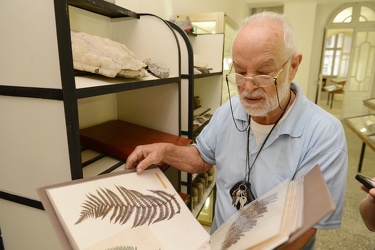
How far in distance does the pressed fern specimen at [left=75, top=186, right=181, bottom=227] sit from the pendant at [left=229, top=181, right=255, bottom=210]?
0.28 m

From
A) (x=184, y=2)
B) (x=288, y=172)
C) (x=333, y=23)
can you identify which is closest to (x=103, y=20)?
(x=288, y=172)

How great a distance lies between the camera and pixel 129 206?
78 centimetres

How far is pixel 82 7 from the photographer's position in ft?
4.09

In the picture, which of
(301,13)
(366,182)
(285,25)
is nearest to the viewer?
(366,182)

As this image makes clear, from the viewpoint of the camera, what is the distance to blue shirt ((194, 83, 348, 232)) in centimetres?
89

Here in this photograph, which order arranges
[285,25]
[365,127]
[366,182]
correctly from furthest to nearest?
[365,127], [285,25], [366,182]

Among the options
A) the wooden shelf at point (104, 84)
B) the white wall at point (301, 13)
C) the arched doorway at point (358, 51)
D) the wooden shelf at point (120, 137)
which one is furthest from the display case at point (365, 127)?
the arched doorway at point (358, 51)

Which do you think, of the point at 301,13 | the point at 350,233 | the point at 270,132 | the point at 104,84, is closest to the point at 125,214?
the point at 104,84

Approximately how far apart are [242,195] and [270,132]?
27 cm

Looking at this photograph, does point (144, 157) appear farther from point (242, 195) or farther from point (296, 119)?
point (296, 119)

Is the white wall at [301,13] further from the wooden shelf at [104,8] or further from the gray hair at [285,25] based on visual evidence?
the gray hair at [285,25]

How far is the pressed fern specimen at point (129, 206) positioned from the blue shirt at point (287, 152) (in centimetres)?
34

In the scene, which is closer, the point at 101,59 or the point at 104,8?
the point at 101,59

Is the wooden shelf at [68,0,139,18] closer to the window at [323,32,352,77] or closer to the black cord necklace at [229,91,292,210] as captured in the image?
the black cord necklace at [229,91,292,210]
